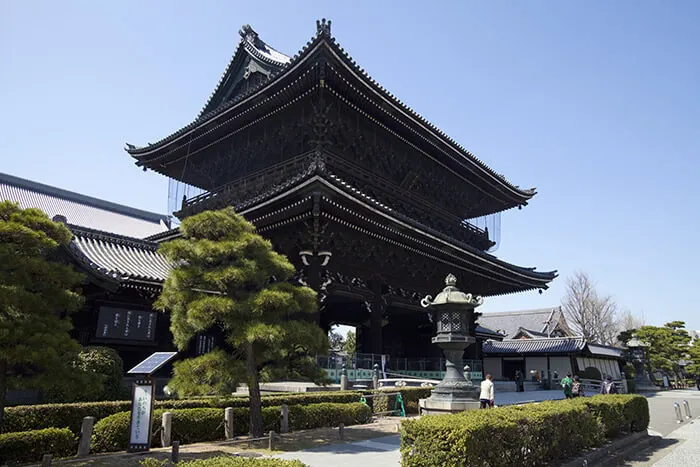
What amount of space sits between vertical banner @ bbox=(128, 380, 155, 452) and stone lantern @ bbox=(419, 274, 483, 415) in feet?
21.8

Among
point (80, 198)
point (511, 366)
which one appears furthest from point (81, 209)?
point (511, 366)

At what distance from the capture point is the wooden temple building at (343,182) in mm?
17109

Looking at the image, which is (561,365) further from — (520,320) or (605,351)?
(520,320)

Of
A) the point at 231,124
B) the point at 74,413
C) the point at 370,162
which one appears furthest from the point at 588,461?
the point at 231,124

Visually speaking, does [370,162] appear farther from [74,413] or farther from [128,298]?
[74,413]

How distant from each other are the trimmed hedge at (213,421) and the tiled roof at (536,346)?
1179 inches

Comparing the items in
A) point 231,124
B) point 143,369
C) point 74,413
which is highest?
point 231,124

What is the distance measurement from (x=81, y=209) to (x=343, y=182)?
63.7 ft

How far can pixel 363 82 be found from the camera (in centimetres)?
1811

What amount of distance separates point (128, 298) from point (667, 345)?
51.9 meters

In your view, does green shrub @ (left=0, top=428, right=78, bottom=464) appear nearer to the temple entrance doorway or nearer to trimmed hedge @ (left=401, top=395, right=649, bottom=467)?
trimmed hedge @ (left=401, top=395, right=649, bottom=467)

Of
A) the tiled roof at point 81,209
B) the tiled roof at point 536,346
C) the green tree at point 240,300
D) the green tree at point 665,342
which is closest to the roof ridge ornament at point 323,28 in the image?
the green tree at point 240,300

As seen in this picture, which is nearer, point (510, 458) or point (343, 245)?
point (510, 458)

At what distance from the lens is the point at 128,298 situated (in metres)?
16.4
